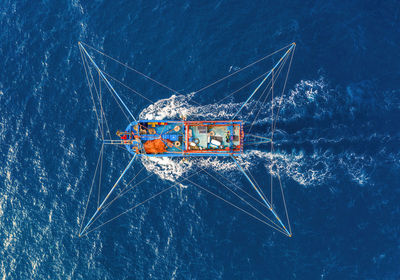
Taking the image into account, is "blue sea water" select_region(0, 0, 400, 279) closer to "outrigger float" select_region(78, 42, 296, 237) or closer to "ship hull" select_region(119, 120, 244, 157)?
"outrigger float" select_region(78, 42, 296, 237)

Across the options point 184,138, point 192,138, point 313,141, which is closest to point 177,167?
point 184,138

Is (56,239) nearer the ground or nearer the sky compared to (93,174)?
nearer the ground

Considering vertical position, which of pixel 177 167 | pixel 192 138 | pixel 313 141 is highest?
pixel 192 138

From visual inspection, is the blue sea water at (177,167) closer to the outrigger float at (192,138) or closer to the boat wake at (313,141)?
the boat wake at (313,141)

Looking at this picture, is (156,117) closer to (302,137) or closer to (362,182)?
(302,137)

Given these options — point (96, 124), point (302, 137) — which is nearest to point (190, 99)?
point (96, 124)

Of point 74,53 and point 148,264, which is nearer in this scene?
point 148,264

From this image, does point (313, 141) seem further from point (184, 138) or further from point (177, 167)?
point (177, 167)

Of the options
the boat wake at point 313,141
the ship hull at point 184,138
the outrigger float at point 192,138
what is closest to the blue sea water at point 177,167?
the boat wake at point 313,141
